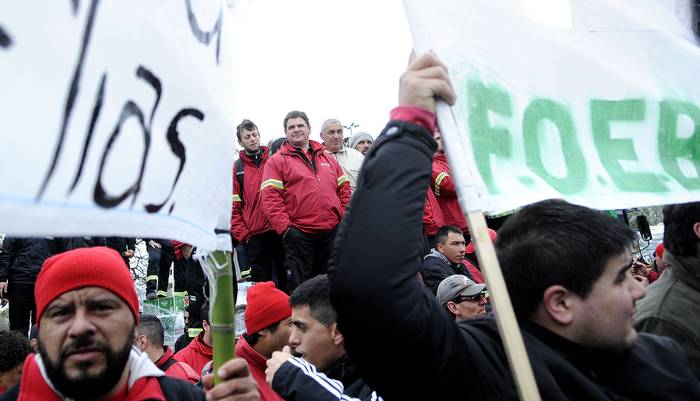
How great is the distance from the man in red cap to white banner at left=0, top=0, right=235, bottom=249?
2273 millimetres

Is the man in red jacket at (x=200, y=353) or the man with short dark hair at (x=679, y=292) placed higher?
the man with short dark hair at (x=679, y=292)

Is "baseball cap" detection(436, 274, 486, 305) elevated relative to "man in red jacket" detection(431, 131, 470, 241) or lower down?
lower down

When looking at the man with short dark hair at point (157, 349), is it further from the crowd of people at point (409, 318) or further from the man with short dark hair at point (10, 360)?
the crowd of people at point (409, 318)

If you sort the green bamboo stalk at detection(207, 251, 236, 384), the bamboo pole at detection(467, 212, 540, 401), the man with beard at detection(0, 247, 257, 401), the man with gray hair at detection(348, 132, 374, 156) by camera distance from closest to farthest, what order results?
the bamboo pole at detection(467, 212, 540, 401), the green bamboo stalk at detection(207, 251, 236, 384), the man with beard at detection(0, 247, 257, 401), the man with gray hair at detection(348, 132, 374, 156)

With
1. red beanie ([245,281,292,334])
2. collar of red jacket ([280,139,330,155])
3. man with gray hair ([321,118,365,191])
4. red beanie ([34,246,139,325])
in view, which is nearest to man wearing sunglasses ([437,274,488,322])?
red beanie ([245,281,292,334])

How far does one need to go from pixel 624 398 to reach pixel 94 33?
1495 millimetres

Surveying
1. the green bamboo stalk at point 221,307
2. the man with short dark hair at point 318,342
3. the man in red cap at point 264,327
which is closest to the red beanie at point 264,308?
the man in red cap at point 264,327

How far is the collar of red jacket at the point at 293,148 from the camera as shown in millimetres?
6664

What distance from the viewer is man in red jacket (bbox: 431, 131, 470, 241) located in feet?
22.8

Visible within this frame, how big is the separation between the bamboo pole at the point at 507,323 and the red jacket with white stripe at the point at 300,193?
4969mm

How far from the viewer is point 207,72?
1.64 meters

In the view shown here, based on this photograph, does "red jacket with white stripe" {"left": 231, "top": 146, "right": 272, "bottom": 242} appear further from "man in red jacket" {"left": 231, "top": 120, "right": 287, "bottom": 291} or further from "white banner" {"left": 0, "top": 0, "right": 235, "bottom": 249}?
"white banner" {"left": 0, "top": 0, "right": 235, "bottom": 249}

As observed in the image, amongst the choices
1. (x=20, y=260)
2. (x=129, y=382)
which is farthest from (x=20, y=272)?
(x=129, y=382)

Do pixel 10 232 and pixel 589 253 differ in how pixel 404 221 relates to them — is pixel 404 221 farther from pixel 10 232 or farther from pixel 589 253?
pixel 10 232
